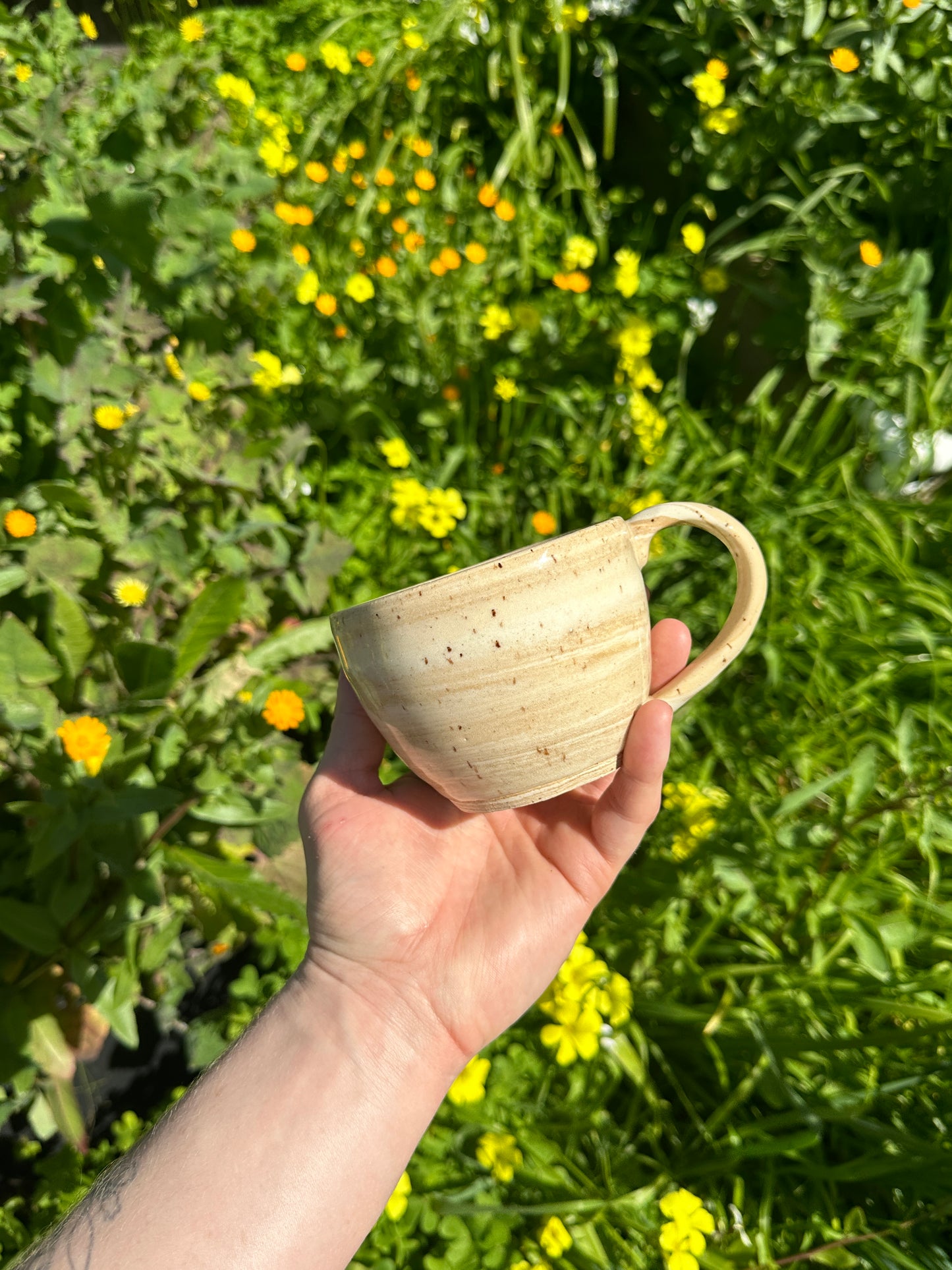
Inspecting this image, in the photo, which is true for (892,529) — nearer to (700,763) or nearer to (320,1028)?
(700,763)

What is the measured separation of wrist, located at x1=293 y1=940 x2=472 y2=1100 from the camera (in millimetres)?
1074

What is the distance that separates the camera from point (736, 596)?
1.09 meters

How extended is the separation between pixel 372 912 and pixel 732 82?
2.53 m

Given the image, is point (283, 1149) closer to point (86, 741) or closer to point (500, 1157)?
point (500, 1157)

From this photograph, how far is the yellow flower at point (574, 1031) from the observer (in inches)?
48.9

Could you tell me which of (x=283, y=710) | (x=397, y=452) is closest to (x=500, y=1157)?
(x=283, y=710)

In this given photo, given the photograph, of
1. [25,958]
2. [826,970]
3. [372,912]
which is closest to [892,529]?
[826,970]

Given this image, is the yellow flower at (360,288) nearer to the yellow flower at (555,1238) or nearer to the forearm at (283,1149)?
the forearm at (283,1149)

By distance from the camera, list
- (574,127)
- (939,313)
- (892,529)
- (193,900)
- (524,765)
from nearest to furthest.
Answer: (524,765)
(193,900)
(892,529)
(939,313)
(574,127)

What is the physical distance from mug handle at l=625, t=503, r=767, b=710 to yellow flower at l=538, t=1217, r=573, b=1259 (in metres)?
0.80

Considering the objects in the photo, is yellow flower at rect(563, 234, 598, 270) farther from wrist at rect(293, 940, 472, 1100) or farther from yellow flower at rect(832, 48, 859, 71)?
wrist at rect(293, 940, 472, 1100)

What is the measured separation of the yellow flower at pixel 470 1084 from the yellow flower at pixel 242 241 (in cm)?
193

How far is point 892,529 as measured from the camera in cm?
195

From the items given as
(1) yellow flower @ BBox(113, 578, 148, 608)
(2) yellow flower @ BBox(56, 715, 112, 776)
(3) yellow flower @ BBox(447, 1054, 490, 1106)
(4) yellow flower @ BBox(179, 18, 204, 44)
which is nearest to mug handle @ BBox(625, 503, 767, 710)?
(3) yellow flower @ BBox(447, 1054, 490, 1106)
